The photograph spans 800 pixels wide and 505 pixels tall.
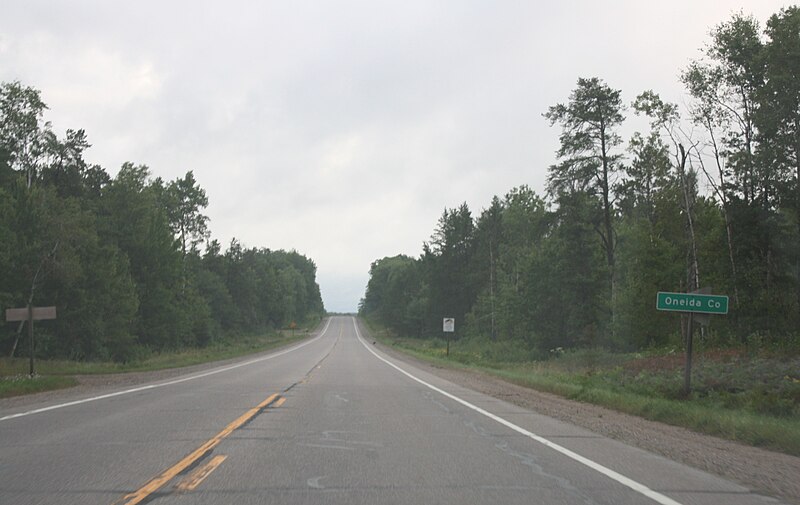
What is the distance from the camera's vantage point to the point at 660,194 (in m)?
35.2

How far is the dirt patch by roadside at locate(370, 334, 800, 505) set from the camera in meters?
6.57

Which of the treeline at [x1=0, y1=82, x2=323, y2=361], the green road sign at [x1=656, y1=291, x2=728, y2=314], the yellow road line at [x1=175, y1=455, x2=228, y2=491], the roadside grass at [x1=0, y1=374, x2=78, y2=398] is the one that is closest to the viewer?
the yellow road line at [x1=175, y1=455, x2=228, y2=491]

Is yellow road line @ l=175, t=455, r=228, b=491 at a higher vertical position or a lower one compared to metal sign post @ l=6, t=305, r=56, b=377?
lower

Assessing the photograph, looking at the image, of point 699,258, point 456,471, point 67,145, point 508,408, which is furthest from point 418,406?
point 67,145

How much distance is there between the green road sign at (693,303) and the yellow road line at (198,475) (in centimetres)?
1035

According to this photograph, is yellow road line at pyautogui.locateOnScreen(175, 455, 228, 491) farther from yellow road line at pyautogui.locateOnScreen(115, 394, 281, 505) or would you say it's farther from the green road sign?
the green road sign

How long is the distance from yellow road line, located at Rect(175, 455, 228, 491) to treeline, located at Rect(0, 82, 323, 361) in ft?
77.6

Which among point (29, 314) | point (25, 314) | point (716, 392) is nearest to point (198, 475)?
point (716, 392)

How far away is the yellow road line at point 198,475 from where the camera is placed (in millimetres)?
5725

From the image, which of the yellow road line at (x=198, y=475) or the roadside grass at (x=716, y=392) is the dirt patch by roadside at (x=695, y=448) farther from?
the yellow road line at (x=198, y=475)

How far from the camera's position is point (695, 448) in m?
8.70

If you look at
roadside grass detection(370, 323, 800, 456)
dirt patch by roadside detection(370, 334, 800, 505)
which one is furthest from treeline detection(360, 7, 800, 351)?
dirt patch by roadside detection(370, 334, 800, 505)

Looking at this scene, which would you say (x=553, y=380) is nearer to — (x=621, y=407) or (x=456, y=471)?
(x=621, y=407)

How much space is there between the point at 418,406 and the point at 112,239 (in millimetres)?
44880
